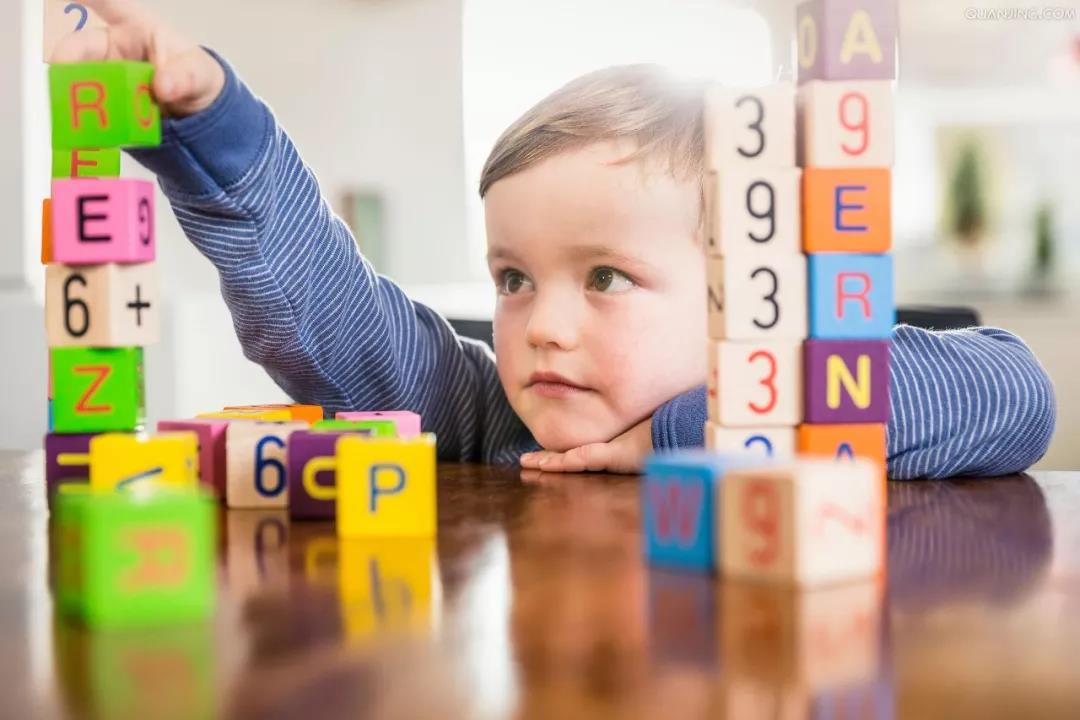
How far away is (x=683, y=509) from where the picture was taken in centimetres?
Answer: 64

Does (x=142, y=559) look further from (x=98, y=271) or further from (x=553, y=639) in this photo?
(x=98, y=271)

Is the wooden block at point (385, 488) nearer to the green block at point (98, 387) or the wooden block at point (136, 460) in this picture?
the wooden block at point (136, 460)

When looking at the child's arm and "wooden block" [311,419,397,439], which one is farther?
the child's arm

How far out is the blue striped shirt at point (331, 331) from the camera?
42.5 inches

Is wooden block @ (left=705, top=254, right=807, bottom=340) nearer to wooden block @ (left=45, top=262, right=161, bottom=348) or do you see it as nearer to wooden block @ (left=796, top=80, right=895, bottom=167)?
wooden block @ (left=796, top=80, right=895, bottom=167)

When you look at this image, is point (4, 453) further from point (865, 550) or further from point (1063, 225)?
point (1063, 225)

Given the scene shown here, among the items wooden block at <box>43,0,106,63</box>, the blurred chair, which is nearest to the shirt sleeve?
wooden block at <box>43,0,106,63</box>

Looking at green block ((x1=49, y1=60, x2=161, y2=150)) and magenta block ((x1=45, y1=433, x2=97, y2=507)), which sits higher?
green block ((x1=49, y1=60, x2=161, y2=150))

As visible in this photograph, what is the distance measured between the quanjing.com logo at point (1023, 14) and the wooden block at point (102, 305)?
3708 millimetres

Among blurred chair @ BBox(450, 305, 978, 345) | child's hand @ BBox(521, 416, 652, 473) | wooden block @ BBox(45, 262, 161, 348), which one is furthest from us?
blurred chair @ BBox(450, 305, 978, 345)

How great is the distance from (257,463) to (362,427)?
0.08m

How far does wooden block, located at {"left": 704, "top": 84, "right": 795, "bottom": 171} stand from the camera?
77cm

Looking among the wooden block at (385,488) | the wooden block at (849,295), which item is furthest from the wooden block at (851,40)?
the wooden block at (385,488)

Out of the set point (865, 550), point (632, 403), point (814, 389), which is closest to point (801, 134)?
point (814, 389)
